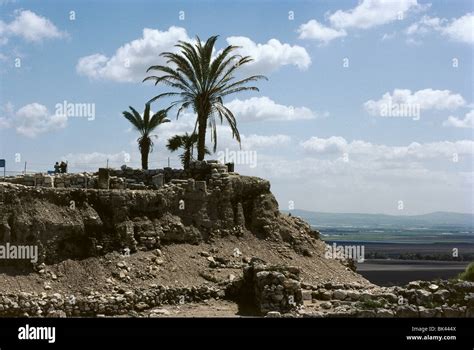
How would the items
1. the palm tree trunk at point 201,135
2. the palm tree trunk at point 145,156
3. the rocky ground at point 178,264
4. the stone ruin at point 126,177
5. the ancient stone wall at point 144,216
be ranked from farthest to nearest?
the palm tree trunk at point 145,156 < the palm tree trunk at point 201,135 < the stone ruin at point 126,177 < the ancient stone wall at point 144,216 < the rocky ground at point 178,264

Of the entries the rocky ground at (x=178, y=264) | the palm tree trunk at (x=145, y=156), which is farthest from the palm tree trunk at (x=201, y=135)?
the palm tree trunk at (x=145, y=156)

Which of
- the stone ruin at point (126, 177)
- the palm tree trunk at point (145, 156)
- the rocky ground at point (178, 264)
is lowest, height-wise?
the rocky ground at point (178, 264)

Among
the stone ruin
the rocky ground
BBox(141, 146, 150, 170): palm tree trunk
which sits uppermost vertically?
BBox(141, 146, 150, 170): palm tree trunk

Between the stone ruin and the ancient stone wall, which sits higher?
the stone ruin

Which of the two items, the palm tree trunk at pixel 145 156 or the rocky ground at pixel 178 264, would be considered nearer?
the rocky ground at pixel 178 264

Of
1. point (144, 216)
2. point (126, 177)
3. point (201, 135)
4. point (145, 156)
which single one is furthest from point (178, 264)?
point (145, 156)

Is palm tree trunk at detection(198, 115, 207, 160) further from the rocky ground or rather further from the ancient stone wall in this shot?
the rocky ground

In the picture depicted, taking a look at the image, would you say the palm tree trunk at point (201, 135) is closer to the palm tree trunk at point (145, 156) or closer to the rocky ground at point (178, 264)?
the rocky ground at point (178, 264)

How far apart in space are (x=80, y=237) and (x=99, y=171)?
154 inches

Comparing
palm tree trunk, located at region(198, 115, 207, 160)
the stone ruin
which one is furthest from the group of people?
palm tree trunk, located at region(198, 115, 207, 160)

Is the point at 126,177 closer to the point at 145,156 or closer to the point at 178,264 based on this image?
the point at 145,156

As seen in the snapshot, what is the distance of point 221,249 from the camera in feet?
86.2
